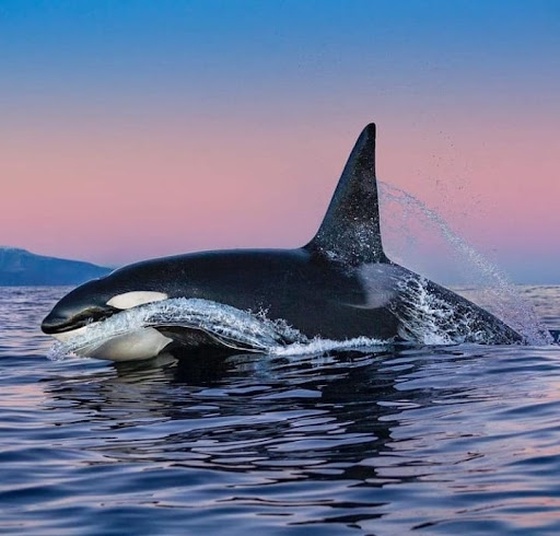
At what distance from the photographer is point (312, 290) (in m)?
15.0

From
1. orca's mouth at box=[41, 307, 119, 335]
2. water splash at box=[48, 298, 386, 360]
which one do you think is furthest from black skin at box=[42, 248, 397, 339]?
water splash at box=[48, 298, 386, 360]

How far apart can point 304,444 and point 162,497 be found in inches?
70.4

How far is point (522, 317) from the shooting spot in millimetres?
18953

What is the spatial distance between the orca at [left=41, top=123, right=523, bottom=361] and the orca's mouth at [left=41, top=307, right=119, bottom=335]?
15mm

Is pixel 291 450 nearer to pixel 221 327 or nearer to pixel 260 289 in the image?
pixel 221 327

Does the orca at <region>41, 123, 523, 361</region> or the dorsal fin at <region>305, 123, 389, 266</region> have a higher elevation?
the dorsal fin at <region>305, 123, 389, 266</region>

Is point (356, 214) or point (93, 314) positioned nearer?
point (93, 314)

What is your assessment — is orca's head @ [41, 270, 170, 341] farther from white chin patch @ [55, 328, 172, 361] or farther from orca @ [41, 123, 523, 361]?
white chin patch @ [55, 328, 172, 361]

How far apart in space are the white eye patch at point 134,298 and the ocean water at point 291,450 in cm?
159

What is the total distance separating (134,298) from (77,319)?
2.95 feet

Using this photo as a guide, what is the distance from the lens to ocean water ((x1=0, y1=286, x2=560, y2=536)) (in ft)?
19.5

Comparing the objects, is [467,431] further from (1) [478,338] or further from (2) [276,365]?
(1) [478,338]

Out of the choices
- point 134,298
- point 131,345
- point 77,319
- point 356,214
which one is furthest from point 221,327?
point 356,214

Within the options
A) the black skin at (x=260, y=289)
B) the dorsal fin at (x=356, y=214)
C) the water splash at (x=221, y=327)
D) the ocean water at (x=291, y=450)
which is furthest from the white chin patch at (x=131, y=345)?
the dorsal fin at (x=356, y=214)
